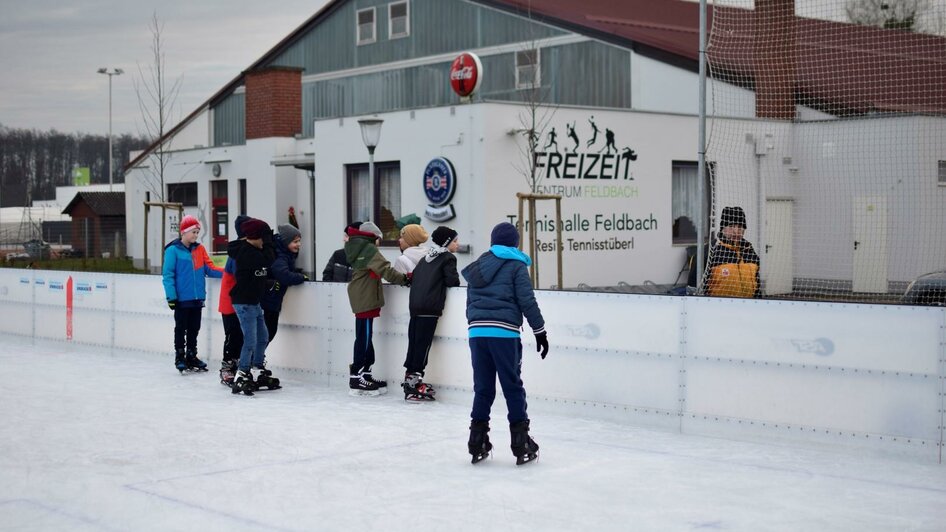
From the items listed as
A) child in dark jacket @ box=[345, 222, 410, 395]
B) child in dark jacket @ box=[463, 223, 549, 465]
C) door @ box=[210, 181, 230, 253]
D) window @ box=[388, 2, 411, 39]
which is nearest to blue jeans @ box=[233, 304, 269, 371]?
child in dark jacket @ box=[345, 222, 410, 395]

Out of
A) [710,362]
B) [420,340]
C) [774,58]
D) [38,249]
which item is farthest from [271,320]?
→ [38,249]

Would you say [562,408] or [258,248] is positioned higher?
[258,248]

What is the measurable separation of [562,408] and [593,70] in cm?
2089

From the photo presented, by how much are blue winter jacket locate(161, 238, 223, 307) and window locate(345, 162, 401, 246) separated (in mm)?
9194

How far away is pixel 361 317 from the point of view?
35.7 feet

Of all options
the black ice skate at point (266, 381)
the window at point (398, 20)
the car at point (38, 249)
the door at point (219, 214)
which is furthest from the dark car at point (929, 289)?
the car at point (38, 249)

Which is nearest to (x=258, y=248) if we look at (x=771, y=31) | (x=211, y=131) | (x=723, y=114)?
(x=771, y=31)

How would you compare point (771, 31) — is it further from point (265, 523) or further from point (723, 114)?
point (265, 523)

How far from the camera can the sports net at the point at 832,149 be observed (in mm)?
20266

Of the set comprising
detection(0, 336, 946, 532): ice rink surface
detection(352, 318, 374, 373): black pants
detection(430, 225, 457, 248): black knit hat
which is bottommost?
detection(0, 336, 946, 532): ice rink surface

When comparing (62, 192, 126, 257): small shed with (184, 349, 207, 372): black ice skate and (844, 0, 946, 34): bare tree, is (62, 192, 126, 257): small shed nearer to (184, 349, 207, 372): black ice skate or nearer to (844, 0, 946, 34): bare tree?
(844, 0, 946, 34): bare tree

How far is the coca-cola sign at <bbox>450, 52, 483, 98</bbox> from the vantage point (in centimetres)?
2188

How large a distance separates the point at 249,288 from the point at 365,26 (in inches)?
1054

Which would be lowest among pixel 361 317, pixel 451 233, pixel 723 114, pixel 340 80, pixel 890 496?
pixel 890 496
